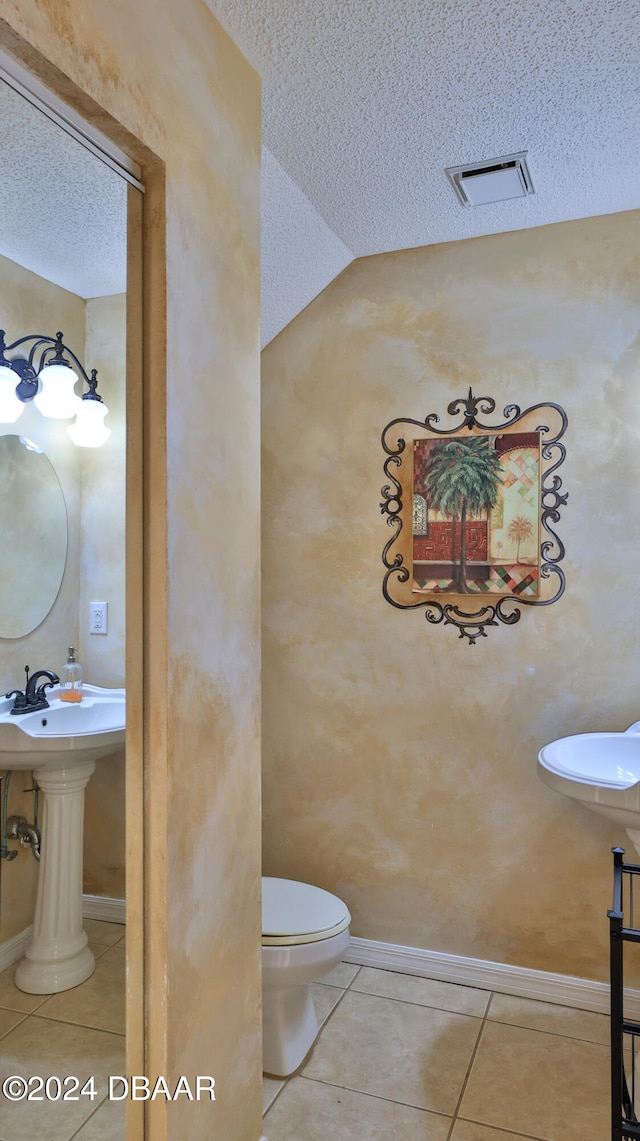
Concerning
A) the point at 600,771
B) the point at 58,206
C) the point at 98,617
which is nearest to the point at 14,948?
the point at 98,617

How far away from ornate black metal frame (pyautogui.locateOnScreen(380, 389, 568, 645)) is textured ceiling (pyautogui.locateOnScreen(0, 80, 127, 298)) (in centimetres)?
143

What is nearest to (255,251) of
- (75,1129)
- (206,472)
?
(206,472)

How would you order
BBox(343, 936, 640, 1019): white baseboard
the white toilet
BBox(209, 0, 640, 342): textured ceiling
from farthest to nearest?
BBox(343, 936, 640, 1019): white baseboard, the white toilet, BBox(209, 0, 640, 342): textured ceiling

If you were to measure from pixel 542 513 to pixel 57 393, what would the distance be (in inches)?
65.5

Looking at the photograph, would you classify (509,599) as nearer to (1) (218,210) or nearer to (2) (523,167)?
(2) (523,167)

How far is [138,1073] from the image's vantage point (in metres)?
1.38

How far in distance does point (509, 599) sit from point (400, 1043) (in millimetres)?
1410

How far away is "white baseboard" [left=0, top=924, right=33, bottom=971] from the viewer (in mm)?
1204

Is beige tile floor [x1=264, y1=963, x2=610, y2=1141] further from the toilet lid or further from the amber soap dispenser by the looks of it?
the amber soap dispenser

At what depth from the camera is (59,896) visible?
4.37 feet

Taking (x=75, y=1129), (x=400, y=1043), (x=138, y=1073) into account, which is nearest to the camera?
(x=75, y=1129)

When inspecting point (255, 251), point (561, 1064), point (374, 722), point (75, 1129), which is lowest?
point (561, 1064)

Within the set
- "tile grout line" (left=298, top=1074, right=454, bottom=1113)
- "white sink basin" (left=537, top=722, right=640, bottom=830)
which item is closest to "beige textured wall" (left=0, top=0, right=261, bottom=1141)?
"tile grout line" (left=298, top=1074, right=454, bottom=1113)

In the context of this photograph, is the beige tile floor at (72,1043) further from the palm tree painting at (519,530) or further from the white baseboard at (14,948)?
the palm tree painting at (519,530)
